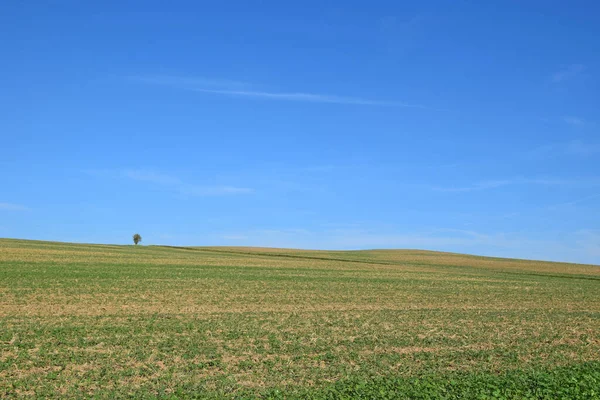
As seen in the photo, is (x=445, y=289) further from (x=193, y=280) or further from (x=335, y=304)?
(x=193, y=280)

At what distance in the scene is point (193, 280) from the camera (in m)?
39.4

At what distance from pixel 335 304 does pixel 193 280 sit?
1254 cm

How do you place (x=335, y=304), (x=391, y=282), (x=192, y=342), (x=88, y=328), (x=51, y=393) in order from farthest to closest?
(x=391, y=282), (x=335, y=304), (x=88, y=328), (x=192, y=342), (x=51, y=393)

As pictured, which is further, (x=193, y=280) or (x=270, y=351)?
(x=193, y=280)

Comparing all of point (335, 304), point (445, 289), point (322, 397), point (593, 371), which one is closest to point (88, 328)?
point (322, 397)

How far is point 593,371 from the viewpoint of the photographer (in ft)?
60.4

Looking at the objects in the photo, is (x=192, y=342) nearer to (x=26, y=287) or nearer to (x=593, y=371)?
(x=593, y=371)

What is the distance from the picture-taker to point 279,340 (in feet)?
68.3

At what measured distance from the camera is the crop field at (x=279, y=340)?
1541cm

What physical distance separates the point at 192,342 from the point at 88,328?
14.6ft

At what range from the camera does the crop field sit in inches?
607

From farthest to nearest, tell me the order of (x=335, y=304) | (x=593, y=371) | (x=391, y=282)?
(x=391, y=282) → (x=335, y=304) → (x=593, y=371)

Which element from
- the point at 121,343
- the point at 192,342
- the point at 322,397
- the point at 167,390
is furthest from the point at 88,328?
the point at 322,397

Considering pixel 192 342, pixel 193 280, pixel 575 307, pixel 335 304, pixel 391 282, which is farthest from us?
pixel 391 282
